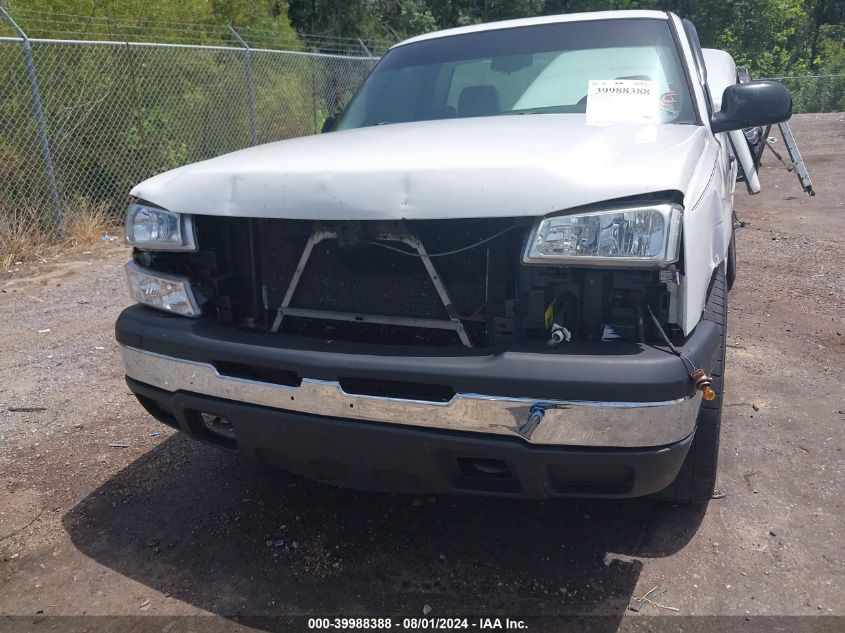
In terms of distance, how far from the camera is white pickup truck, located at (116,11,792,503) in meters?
1.92

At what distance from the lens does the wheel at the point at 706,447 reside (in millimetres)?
2412

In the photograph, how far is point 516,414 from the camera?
6.37ft

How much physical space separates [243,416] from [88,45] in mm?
7307

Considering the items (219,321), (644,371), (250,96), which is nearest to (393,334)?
(219,321)

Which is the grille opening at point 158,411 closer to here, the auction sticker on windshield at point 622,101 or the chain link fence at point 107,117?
the auction sticker on windshield at point 622,101

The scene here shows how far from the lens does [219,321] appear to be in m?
2.51

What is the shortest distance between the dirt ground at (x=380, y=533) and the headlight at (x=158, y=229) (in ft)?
3.62

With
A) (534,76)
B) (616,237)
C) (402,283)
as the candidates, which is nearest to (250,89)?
(534,76)

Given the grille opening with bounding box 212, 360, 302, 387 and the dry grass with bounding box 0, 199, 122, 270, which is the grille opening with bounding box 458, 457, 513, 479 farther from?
the dry grass with bounding box 0, 199, 122, 270

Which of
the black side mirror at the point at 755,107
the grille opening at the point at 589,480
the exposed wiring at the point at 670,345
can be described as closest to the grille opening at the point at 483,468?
the grille opening at the point at 589,480

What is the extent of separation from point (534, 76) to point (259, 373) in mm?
2052

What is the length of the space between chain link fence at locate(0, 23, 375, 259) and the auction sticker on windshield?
249 inches

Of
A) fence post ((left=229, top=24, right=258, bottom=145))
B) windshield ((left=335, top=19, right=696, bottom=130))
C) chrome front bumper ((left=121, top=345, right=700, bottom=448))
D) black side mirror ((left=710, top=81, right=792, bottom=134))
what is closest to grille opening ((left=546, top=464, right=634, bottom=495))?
chrome front bumper ((left=121, top=345, right=700, bottom=448))

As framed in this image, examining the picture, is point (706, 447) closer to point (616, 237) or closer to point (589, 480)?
point (589, 480)
